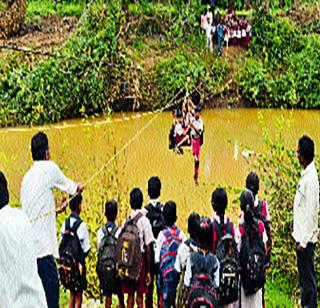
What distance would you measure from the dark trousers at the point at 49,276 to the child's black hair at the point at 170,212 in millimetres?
894

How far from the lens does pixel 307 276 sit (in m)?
5.62

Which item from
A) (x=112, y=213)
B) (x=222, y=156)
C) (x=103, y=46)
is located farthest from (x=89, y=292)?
(x=103, y=46)

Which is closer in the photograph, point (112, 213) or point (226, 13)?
point (112, 213)

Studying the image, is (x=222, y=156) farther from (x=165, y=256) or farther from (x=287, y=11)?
(x=287, y=11)

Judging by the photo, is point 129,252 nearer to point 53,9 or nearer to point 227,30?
point 227,30

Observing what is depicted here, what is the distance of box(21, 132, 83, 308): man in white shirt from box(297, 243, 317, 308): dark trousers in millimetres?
1861

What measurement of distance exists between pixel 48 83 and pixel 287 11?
8.62 meters

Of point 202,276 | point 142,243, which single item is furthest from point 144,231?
point 202,276

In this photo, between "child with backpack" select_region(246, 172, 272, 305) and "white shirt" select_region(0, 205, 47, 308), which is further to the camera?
"child with backpack" select_region(246, 172, 272, 305)

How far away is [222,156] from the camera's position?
12062 millimetres

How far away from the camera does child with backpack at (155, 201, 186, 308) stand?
202 inches

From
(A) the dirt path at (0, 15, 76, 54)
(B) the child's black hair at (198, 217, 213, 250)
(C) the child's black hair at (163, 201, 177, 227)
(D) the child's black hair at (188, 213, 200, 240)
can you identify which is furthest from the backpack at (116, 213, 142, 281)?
(A) the dirt path at (0, 15, 76, 54)

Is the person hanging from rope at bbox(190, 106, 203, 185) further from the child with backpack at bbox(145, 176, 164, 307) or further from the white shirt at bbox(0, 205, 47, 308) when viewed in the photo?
the white shirt at bbox(0, 205, 47, 308)

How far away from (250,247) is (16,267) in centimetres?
213
